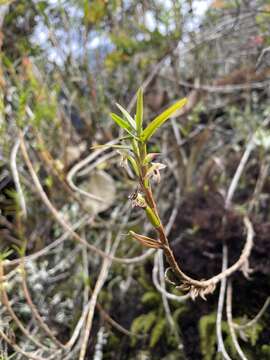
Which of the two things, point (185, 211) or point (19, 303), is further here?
point (185, 211)

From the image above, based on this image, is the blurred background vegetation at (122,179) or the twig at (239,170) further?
the twig at (239,170)

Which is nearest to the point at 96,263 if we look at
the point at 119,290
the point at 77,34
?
the point at 119,290

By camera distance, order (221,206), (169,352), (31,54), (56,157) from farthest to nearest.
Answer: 1. (56,157)
2. (31,54)
3. (221,206)
4. (169,352)

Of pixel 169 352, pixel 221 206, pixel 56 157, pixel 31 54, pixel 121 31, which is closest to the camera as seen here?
pixel 169 352

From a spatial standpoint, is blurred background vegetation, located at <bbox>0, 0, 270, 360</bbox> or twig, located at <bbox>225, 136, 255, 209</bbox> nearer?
blurred background vegetation, located at <bbox>0, 0, 270, 360</bbox>

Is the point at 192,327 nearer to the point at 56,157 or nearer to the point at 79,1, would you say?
the point at 56,157

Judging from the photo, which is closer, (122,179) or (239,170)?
(239,170)

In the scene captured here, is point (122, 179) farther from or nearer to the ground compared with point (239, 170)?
farther from the ground

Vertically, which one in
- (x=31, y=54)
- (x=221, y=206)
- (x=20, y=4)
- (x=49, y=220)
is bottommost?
(x=221, y=206)
